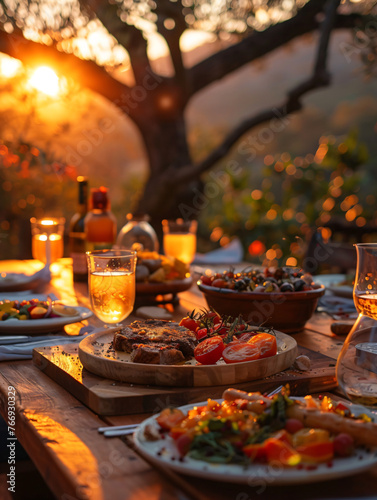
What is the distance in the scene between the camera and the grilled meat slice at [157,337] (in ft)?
4.42

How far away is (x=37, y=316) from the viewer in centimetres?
186

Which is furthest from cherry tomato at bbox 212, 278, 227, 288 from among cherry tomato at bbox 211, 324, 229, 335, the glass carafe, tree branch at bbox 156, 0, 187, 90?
tree branch at bbox 156, 0, 187, 90

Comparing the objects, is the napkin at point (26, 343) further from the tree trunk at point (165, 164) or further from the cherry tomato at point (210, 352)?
the tree trunk at point (165, 164)

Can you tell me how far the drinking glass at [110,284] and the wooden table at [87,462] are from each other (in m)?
0.35

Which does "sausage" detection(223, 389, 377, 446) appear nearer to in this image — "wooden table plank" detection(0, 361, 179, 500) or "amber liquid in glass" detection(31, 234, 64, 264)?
"wooden table plank" detection(0, 361, 179, 500)

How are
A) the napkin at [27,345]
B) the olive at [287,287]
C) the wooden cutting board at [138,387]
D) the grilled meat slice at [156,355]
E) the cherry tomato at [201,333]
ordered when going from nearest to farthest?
the wooden cutting board at [138,387] → the grilled meat slice at [156,355] → the cherry tomato at [201,333] → the napkin at [27,345] → the olive at [287,287]

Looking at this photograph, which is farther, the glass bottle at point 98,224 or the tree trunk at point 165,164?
the tree trunk at point 165,164

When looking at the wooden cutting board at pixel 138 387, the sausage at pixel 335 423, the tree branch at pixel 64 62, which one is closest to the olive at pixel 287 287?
the wooden cutting board at pixel 138 387

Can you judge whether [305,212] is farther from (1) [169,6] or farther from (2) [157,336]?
(2) [157,336]

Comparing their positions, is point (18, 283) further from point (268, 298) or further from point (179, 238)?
point (268, 298)

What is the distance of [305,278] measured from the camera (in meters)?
1.98

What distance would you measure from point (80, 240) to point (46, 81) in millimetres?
3540

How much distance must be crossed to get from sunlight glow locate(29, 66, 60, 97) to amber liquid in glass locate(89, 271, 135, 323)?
4.29 m

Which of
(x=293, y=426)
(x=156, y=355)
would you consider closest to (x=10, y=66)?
(x=156, y=355)
